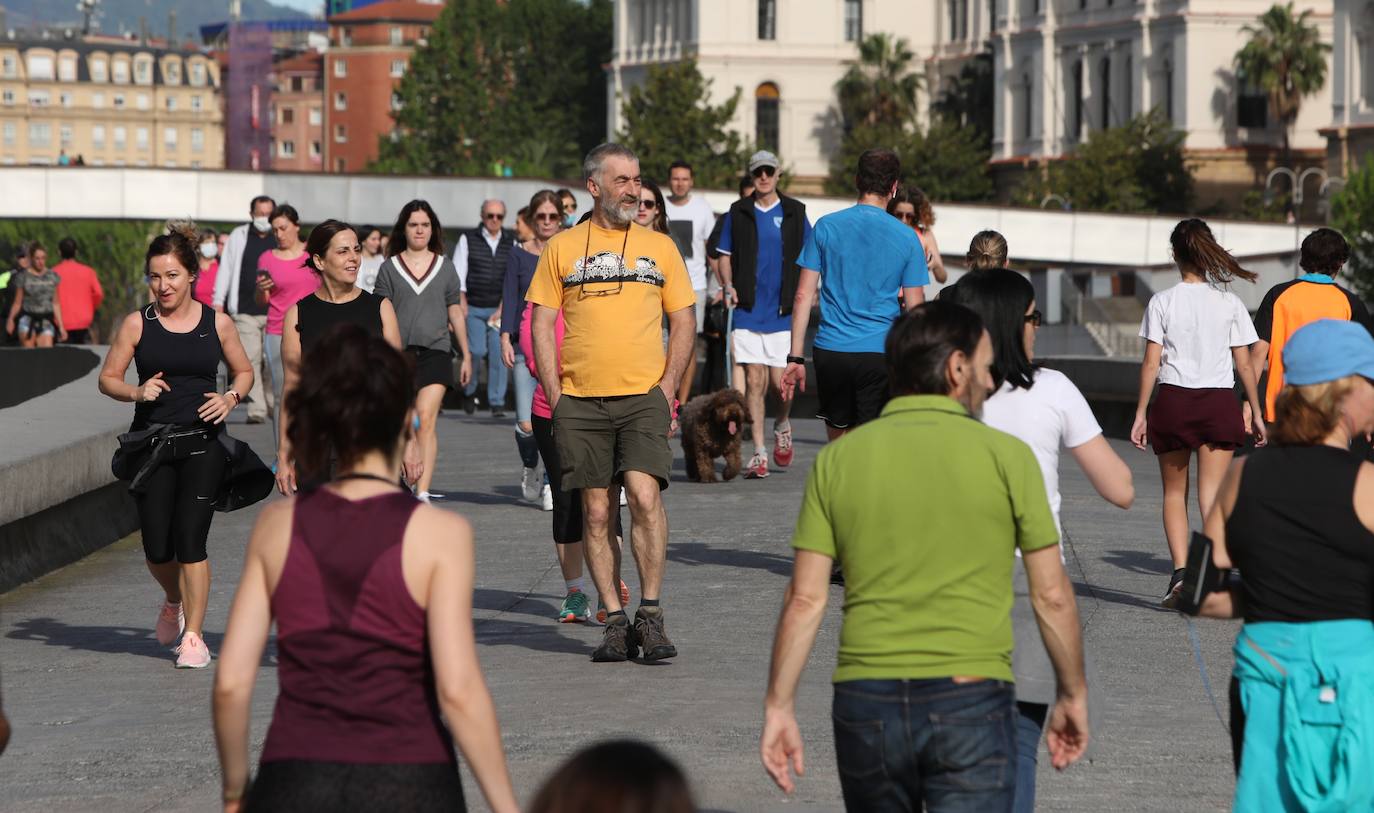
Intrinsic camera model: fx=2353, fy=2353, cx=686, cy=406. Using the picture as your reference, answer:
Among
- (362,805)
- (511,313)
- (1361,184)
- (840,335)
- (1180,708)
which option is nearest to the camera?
(362,805)

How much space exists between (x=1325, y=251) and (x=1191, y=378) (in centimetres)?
79

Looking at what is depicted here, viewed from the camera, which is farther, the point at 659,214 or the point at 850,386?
the point at 659,214

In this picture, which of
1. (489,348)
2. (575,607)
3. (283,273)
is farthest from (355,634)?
(489,348)

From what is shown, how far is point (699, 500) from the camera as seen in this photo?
1412cm

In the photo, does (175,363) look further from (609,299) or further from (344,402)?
(344,402)

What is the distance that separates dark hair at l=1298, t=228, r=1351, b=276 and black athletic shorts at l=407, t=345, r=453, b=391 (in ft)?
13.3

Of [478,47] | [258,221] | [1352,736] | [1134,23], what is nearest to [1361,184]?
[1134,23]

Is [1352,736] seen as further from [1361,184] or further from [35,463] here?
[1361,184]

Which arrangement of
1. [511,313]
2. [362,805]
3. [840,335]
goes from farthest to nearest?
1. [511,313]
2. [840,335]
3. [362,805]

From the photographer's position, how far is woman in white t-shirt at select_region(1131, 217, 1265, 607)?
10125 millimetres

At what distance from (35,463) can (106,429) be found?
5.07 ft

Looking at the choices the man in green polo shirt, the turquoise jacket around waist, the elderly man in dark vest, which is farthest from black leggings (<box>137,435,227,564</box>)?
the elderly man in dark vest

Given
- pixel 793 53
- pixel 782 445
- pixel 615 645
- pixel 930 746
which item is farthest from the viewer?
pixel 793 53

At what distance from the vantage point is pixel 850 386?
10367mm
